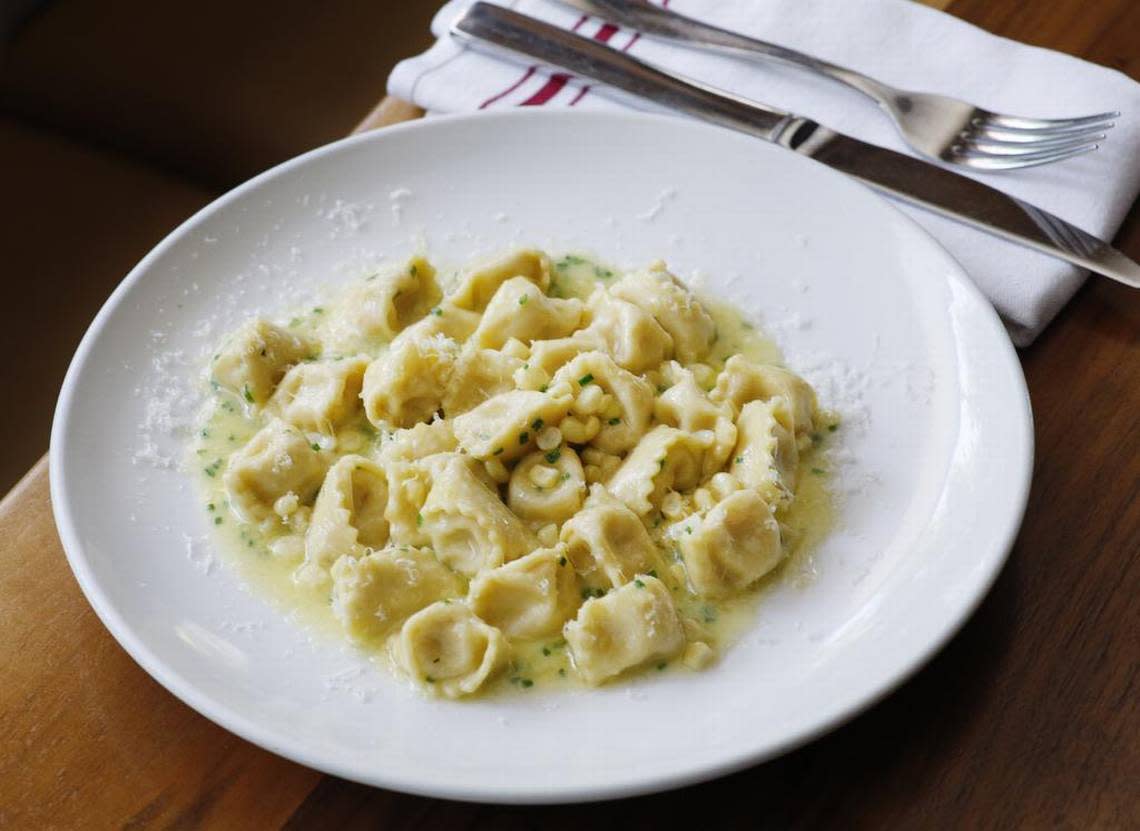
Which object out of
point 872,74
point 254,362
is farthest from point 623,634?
point 872,74

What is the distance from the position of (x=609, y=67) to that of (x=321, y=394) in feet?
3.58

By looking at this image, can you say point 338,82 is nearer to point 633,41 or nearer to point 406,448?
point 633,41

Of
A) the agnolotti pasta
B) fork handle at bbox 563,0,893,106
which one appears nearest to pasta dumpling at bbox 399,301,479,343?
the agnolotti pasta

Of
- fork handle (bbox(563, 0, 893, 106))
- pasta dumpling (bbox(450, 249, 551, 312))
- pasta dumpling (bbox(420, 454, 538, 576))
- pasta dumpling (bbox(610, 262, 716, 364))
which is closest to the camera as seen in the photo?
pasta dumpling (bbox(420, 454, 538, 576))

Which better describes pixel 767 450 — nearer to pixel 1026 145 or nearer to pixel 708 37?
pixel 1026 145

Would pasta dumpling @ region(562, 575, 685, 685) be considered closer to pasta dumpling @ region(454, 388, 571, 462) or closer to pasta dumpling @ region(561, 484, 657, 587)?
pasta dumpling @ region(561, 484, 657, 587)

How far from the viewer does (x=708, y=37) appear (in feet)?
10.0

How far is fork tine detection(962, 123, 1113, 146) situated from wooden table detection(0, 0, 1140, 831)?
2.76ft

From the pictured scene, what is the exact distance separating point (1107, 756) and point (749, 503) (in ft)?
1.95

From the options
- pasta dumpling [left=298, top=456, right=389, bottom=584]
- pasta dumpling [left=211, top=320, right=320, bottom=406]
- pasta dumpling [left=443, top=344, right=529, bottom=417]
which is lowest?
pasta dumpling [left=211, top=320, right=320, bottom=406]

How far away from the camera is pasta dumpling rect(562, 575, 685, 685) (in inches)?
71.4

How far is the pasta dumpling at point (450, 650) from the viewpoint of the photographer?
5.97ft

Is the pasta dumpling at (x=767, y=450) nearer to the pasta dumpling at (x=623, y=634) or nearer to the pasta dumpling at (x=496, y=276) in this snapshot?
the pasta dumpling at (x=623, y=634)

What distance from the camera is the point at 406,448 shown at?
2.18 metres
